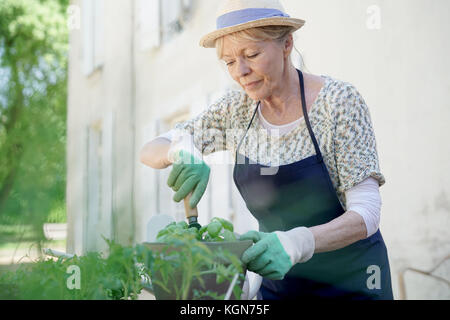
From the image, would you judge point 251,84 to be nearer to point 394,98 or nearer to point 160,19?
point 394,98

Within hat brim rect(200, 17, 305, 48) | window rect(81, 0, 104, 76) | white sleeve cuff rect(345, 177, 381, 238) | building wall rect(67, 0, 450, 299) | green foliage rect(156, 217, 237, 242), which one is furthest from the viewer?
window rect(81, 0, 104, 76)

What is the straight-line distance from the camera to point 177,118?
562cm

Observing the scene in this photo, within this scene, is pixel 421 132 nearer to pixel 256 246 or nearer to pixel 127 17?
pixel 256 246

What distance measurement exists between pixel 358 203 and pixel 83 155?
7192mm

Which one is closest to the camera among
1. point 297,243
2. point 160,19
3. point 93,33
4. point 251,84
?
point 297,243

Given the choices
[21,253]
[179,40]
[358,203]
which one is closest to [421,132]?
[358,203]

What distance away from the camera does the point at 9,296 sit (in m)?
0.96

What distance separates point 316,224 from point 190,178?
0.47 metres

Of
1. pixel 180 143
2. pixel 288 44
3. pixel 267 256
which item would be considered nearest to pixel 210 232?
pixel 267 256

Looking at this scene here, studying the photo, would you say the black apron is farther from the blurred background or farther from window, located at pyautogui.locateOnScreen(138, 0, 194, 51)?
window, located at pyautogui.locateOnScreen(138, 0, 194, 51)

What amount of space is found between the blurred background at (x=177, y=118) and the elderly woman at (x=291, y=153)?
0.73 ft

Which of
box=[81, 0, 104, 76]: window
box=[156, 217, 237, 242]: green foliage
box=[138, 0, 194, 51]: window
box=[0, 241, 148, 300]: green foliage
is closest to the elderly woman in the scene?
box=[156, 217, 237, 242]: green foliage

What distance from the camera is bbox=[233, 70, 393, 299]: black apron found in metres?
1.55

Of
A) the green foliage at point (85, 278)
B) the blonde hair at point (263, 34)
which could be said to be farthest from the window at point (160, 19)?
the green foliage at point (85, 278)
